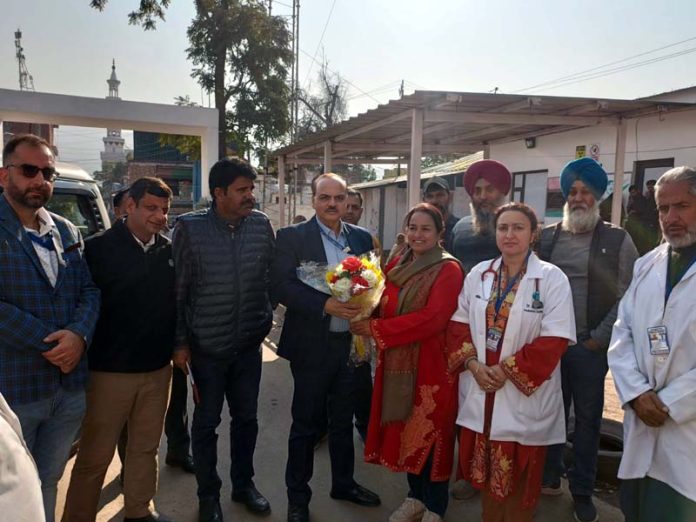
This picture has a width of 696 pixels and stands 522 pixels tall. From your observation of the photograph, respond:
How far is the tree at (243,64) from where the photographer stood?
64.3 feet

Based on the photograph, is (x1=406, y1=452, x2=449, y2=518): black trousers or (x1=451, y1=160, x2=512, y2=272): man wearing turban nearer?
(x1=406, y1=452, x2=449, y2=518): black trousers

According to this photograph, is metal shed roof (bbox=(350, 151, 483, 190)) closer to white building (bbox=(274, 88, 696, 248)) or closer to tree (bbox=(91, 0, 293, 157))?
white building (bbox=(274, 88, 696, 248))

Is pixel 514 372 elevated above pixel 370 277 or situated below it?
below

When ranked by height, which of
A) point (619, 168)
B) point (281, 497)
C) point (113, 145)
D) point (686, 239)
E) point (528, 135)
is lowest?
point (281, 497)

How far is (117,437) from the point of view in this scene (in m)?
2.78

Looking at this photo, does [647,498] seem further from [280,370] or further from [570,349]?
[280,370]

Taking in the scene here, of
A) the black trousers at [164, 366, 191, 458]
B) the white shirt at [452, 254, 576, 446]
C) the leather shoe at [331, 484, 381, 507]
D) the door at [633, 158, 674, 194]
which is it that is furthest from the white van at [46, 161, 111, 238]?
the door at [633, 158, 674, 194]

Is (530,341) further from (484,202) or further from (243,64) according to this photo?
(243,64)

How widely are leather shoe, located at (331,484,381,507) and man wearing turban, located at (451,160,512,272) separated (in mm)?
1657

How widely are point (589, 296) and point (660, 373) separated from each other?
956 millimetres

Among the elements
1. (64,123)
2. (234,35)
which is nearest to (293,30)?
(234,35)

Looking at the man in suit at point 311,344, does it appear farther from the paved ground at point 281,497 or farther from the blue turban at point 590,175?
the blue turban at point 590,175

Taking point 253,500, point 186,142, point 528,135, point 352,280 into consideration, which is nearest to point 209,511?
point 253,500

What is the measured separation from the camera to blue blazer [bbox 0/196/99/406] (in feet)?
7.28
